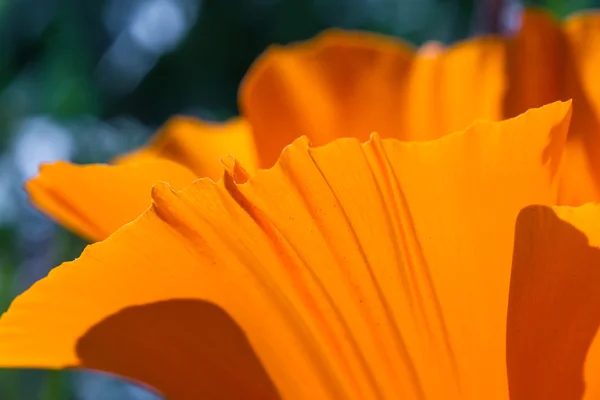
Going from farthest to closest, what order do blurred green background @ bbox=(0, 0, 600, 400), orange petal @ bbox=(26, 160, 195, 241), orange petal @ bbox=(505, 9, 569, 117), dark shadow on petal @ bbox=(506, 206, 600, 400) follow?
blurred green background @ bbox=(0, 0, 600, 400)
orange petal @ bbox=(505, 9, 569, 117)
orange petal @ bbox=(26, 160, 195, 241)
dark shadow on petal @ bbox=(506, 206, 600, 400)

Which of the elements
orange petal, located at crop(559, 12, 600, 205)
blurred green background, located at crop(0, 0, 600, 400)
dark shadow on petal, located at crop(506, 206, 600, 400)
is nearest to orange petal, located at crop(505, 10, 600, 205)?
orange petal, located at crop(559, 12, 600, 205)

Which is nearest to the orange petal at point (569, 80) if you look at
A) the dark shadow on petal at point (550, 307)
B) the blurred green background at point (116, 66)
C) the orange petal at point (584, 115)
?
the orange petal at point (584, 115)

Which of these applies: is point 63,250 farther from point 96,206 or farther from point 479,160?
point 479,160

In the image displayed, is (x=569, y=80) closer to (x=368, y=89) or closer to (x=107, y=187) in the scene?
(x=368, y=89)

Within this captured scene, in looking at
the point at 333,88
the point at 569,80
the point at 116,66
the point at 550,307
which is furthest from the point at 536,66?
the point at 116,66

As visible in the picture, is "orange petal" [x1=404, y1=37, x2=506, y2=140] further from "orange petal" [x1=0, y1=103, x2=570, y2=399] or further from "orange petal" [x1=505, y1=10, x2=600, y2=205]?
"orange petal" [x1=0, y1=103, x2=570, y2=399]

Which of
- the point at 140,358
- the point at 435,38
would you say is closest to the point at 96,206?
the point at 140,358

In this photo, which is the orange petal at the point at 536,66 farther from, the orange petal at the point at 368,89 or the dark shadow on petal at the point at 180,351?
the dark shadow on petal at the point at 180,351
